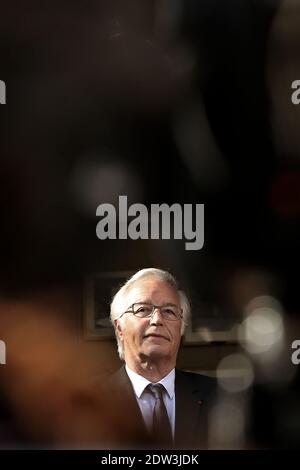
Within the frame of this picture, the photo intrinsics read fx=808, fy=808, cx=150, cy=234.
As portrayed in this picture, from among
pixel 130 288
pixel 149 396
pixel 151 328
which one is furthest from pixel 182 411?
pixel 130 288

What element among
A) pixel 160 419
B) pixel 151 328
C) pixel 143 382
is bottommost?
pixel 160 419

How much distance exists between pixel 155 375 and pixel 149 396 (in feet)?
0.30

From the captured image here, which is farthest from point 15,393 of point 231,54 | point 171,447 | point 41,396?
point 231,54

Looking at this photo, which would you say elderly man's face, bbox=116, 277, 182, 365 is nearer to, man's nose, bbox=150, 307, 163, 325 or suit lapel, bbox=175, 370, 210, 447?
man's nose, bbox=150, 307, 163, 325

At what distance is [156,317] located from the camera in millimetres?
3242

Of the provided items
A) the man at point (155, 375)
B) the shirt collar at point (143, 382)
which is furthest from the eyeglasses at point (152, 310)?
the shirt collar at point (143, 382)

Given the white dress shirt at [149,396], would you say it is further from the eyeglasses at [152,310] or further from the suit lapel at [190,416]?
the eyeglasses at [152,310]

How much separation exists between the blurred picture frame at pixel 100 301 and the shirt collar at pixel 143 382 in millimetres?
185

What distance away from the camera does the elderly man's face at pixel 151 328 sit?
324cm

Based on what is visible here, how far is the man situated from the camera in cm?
324

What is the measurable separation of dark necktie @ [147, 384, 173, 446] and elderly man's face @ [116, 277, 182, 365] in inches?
5.4

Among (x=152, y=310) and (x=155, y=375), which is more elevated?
(x=152, y=310)

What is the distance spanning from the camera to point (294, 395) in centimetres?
325

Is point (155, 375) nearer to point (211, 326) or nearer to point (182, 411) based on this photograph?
point (182, 411)
